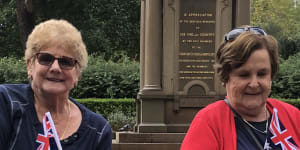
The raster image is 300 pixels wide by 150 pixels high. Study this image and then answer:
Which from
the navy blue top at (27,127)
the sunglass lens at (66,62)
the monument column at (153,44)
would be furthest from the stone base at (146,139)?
the sunglass lens at (66,62)

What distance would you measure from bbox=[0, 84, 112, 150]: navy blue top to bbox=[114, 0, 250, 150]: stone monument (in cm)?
799

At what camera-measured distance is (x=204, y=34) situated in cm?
1120

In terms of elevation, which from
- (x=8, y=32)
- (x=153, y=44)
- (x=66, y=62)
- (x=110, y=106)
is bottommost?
(x=110, y=106)

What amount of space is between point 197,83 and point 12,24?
72.3 ft

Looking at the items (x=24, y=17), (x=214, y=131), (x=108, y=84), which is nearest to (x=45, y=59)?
(x=214, y=131)

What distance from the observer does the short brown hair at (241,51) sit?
9.04ft

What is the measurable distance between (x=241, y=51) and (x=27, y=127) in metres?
1.17

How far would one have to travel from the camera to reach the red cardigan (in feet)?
8.76

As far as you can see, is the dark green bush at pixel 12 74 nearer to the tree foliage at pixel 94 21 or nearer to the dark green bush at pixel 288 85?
the tree foliage at pixel 94 21

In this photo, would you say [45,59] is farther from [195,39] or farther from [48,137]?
[195,39]

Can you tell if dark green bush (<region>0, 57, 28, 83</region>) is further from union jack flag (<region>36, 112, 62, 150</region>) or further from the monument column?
union jack flag (<region>36, 112, 62, 150</region>)

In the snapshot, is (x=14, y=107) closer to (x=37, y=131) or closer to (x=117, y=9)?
(x=37, y=131)

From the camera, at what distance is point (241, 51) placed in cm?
275

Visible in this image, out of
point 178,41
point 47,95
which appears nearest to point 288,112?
point 47,95
